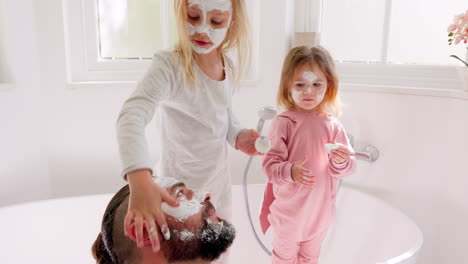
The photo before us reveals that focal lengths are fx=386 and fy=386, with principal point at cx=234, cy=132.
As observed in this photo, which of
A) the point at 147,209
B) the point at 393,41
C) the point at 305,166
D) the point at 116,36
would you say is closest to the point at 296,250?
the point at 305,166

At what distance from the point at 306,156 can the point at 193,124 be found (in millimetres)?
333

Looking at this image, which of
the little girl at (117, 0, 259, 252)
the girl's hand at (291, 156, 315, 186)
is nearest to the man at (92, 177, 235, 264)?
the little girl at (117, 0, 259, 252)

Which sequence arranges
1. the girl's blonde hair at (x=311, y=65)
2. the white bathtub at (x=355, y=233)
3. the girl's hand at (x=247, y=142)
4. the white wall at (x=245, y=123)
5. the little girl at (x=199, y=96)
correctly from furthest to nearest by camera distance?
the white wall at (x=245, y=123) < the white bathtub at (x=355, y=233) < the girl's blonde hair at (x=311, y=65) < the girl's hand at (x=247, y=142) < the little girl at (x=199, y=96)

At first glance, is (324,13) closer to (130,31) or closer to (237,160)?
(237,160)

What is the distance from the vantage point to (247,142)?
876 millimetres

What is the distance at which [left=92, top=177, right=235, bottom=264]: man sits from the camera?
412mm

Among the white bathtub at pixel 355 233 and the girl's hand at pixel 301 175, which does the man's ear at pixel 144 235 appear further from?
the white bathtub at pixel 355 233

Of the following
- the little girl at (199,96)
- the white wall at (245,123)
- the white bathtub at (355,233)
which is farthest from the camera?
the white wall at (245,123)

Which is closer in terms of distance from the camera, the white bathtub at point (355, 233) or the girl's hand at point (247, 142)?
the girl's hand at point (247, 142)

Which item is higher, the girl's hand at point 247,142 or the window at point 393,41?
the window at point 393,41

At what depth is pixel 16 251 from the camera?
1.33m

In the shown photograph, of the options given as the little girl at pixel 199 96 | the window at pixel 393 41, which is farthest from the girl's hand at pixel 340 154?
the window at pixel 393 41

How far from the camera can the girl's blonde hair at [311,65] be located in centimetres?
98

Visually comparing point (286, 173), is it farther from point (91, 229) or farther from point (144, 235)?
point (91, 229)
